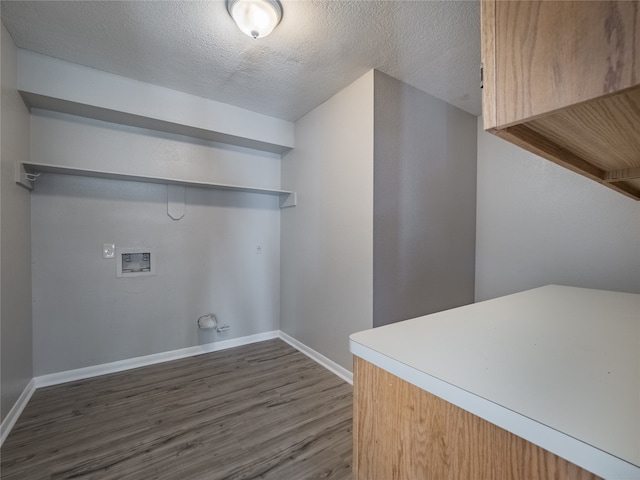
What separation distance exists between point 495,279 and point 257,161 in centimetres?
290

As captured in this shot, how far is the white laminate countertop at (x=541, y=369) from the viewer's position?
386mm

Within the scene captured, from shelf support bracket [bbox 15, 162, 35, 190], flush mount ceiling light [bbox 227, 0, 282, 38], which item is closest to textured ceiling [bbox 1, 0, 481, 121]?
flush mount ceiling light [bbox 227, 0, 282, 38]

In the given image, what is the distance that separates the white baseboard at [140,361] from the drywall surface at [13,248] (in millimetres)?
162

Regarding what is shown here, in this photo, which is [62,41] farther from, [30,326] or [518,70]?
[518,70]

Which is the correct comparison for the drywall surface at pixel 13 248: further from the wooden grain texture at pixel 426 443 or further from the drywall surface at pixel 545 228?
the drywall surface at pixel 545 228

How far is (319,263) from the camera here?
263cm

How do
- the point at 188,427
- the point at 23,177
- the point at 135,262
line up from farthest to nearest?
the point at 135,262, the point at 23,177, the point at 188,427

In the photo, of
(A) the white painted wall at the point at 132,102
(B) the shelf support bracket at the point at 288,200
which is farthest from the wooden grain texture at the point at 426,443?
(A) the white painted wall at the point at 132,102

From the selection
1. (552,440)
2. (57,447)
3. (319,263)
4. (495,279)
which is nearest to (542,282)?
(495,279)

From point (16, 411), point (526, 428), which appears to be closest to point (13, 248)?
point (16, 411)

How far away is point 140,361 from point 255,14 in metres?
2.94

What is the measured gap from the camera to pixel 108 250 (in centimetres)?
237

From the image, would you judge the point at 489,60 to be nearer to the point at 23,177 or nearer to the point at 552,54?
the point at 552,54

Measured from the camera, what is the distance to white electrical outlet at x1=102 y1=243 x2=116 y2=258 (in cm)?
236
